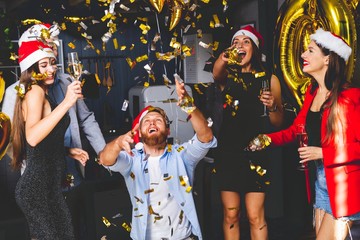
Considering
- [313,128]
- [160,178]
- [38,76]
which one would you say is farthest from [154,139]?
[313,128]

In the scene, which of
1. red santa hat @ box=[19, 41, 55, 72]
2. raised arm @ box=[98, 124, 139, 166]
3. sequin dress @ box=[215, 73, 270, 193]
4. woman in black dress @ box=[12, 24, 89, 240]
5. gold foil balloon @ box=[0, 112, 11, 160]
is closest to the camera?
raised arm @ box=[98, 124, 139, 166]

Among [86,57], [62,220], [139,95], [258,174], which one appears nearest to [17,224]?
[62,220]

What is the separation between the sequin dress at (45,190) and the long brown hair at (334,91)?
141cm

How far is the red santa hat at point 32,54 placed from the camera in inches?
99.7

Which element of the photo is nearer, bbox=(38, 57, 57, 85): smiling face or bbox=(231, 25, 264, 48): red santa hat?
bbox=(38, 57, 57, 85): smiling face

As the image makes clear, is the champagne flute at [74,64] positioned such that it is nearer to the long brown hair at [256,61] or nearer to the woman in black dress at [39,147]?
the woman in black dress at [39,147]

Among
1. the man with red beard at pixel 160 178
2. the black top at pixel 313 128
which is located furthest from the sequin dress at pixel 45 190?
the black top at pixel 313 128

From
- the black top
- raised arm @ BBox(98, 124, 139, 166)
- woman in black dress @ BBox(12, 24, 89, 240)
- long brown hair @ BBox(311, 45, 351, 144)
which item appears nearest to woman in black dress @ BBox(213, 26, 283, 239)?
the black top

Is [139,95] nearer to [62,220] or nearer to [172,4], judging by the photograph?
[172,4]

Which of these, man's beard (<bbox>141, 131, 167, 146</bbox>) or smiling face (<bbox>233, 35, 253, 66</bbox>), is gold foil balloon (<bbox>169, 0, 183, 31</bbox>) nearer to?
smiling face (<bbox>233, 35, 253, 66</bbox>)

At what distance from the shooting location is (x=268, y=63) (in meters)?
4.36

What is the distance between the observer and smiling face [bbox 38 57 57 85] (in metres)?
2.57

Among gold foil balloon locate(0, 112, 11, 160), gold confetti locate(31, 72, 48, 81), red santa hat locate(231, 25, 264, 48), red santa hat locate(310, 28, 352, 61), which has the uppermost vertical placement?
red santa hat locate(231, 25, 264, 48)

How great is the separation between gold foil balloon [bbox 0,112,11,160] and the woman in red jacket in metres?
1.61
